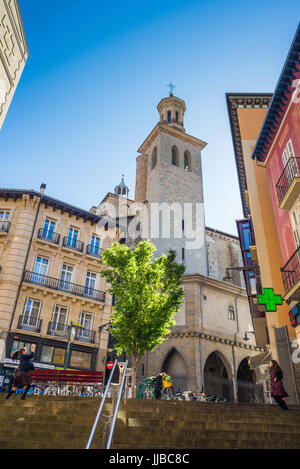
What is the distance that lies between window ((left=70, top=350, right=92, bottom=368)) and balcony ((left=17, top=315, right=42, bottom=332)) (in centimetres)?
295

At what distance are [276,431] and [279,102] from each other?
1231 centimetres

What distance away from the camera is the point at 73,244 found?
2708 cm

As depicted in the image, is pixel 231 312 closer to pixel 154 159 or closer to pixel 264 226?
pixel 264 226

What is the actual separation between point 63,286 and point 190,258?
14432mm

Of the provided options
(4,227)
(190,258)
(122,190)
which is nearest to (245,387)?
(190,258)

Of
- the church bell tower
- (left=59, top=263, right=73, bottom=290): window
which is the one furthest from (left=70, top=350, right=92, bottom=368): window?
the church bell tower

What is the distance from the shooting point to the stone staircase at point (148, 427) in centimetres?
617

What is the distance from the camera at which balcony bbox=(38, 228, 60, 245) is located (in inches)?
1006

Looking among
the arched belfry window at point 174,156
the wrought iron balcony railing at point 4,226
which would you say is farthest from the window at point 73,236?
the arched belfry window at point 174,156

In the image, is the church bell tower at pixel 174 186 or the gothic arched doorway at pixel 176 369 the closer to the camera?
the gothic arched doorway at pixel 176 369

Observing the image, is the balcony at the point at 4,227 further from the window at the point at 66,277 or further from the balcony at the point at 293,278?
the balcony at the point at 293,278

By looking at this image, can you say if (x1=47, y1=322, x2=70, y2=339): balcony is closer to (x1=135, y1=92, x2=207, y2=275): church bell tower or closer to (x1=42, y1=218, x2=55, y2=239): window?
(x1=42, y1=218, x2=55, y2=239): window

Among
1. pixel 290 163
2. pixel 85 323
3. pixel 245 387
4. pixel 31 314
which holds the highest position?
pixel 290 163

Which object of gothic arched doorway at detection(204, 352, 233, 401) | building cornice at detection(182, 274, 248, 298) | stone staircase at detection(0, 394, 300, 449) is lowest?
stone staircase at detection(0, 394, 300, 449)
